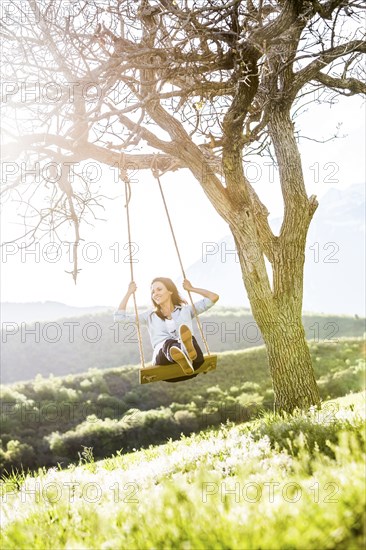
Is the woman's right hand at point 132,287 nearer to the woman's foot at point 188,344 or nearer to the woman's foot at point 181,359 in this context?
the woman's foot at point 188,344

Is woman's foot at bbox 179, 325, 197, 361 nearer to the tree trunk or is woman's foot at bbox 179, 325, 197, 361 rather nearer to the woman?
the woman

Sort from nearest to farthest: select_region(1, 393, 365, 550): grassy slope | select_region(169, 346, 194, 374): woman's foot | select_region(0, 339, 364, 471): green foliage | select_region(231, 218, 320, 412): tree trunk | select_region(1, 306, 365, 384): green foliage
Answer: select_region(1, 393, 365, 550): grassy slope < select_region(169, 346, 194, 374): woman's foot < select_region(231, 218, 320, 412): tree trunk < select_region(0, 339, 364, 471): green foliage < select_region(1, 306, 365, 384): green foliage

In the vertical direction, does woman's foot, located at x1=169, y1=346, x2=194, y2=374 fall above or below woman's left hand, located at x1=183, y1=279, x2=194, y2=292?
below

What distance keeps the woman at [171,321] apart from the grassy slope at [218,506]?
6.30 feet

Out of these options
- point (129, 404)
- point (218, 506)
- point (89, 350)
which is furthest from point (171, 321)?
point (89, 350)

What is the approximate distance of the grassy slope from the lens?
2654 mm

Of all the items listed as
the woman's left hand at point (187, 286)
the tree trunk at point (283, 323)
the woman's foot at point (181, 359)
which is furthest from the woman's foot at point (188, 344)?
the tree trunk at point (283, 323)

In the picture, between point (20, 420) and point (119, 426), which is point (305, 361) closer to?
point (119, 426)

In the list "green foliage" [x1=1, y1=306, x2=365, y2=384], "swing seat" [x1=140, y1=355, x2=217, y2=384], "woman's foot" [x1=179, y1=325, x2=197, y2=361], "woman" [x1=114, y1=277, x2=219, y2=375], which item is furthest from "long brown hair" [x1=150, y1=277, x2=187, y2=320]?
"green foliage" [x1=1, y1=306, x2=365, y2=384]

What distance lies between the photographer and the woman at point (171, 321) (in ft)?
21.7

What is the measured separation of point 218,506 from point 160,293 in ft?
15.7

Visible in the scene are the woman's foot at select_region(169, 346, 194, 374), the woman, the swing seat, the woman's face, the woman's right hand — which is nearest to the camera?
the swing seat

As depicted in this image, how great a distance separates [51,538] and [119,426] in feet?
154

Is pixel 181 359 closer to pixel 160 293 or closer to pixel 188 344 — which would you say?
pixel 188 344
